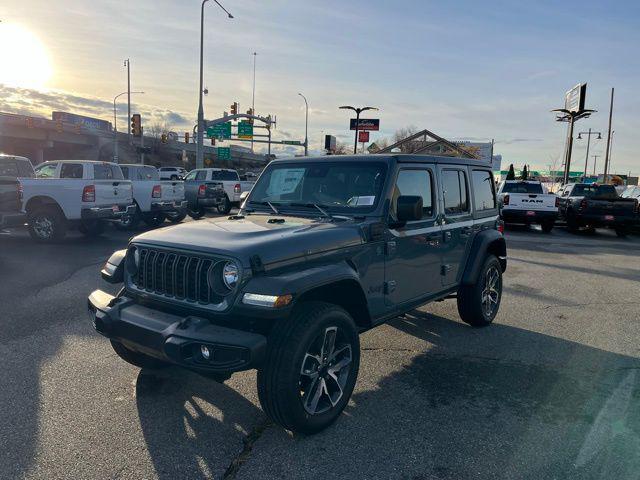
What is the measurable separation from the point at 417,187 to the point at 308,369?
2070 millimetres

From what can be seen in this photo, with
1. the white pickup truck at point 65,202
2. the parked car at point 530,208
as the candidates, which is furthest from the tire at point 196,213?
the parked car at point 530,208

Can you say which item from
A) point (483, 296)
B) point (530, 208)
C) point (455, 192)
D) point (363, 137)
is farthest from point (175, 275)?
point (363, 137)

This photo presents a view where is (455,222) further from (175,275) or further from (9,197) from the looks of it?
(9,197)

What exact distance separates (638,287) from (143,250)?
8.29 meters

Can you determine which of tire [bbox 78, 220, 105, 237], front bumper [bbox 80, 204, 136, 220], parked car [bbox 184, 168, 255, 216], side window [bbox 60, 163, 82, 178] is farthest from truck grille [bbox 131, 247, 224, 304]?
parked car [bbox 184, 168, 255, 216]

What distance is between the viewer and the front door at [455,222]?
16.0ft

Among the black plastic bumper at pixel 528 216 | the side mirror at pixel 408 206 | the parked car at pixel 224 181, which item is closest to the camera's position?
the side mirror at pixel 408 206

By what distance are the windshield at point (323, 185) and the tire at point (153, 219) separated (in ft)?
35.4

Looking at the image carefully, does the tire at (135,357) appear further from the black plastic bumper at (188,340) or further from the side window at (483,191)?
the side window at (483,191)

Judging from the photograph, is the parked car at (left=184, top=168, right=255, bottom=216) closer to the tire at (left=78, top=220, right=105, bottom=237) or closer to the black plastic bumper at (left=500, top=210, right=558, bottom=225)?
the tire at (left=78, top=220, right=105, bottom=237)

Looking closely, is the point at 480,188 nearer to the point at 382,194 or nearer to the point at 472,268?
the point at 472,268

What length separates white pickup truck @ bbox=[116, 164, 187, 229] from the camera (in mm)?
14148

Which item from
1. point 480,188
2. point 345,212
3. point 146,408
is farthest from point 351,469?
point 480,188

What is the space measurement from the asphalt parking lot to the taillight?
5.24 meters
